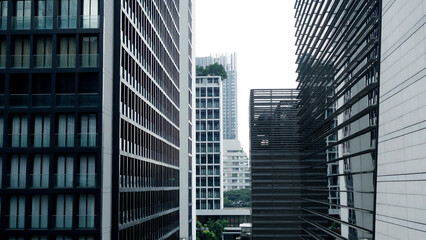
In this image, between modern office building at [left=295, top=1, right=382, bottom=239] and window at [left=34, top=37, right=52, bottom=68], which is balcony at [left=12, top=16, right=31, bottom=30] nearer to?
window at [left=34, top=37, right=52, bottom=68]

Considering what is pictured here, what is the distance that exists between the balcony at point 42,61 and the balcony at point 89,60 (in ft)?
8.00

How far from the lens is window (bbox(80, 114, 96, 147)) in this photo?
3775cm

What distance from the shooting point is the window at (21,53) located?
38.8 metres

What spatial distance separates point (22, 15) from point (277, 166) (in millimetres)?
29260

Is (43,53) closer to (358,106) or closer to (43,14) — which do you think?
(43,14)

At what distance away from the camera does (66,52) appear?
39000mm

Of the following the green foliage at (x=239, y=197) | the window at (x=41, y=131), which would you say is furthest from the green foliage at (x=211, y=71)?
the window at (x=41, y=131)

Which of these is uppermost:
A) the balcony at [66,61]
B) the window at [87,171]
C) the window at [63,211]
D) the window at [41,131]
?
the balcony at [66,61]

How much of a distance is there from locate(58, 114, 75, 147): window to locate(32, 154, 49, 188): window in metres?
1.54

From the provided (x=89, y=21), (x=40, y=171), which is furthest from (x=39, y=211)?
(x=89, y=21)

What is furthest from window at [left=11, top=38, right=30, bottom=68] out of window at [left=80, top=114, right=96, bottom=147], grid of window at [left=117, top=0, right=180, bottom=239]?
grid of window at [left=117, top=0, right=180, bottom=239]

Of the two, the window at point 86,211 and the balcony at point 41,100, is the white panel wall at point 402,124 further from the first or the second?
the balcony at point 41,100

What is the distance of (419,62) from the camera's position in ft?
63.6

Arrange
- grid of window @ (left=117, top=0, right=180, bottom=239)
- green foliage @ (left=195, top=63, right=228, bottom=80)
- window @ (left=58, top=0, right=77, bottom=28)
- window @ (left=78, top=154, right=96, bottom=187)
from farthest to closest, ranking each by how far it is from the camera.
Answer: green foliage @ (left=195, top=63, right=228, bottom=80), grid of window @ (left=117, top=0, right=180, bottom=239), window @ (left=58, top=0, right=77, bottom=28), window @ (left=78, top=154, right=96, bottom=187)
